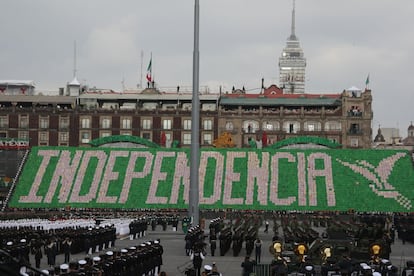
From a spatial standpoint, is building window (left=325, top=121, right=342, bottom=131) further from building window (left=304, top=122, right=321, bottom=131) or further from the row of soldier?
the row of soldier

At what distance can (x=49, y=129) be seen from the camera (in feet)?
343

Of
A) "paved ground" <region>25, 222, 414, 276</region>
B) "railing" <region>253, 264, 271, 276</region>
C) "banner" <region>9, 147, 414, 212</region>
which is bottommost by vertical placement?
"paved ground" <region>25, 222, 414, 276</region>

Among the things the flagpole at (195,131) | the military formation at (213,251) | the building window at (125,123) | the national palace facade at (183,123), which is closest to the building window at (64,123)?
the national palace facade at (183,123)

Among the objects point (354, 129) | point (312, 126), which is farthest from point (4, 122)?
point (354, 129)

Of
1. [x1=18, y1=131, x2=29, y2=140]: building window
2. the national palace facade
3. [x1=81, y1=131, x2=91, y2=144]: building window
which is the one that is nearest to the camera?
[x1=18, y1=131, x2=29, y2=140]: building window

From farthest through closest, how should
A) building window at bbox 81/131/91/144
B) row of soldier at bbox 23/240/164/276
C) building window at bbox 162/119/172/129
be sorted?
1. building window at bbox 162/119/172/129
2. building window at bbox 81/131/91/144
3. row of soldier at bbox 23/240/164/276

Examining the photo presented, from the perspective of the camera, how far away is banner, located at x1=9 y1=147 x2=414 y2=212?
219 ft

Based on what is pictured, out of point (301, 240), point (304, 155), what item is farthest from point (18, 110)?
point (301, 240)

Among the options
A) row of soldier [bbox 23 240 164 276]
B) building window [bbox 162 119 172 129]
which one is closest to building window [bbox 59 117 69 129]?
building window [bbox 162 119 172 129]

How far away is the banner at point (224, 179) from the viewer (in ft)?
219

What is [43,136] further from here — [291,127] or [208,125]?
[291,127]

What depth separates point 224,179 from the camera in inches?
2798

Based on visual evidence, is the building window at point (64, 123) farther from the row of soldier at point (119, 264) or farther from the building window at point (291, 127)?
the row of soldier at point (119, 264)

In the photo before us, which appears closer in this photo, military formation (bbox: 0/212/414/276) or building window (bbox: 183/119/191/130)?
military formation (bbox: 0/212/414/276)
